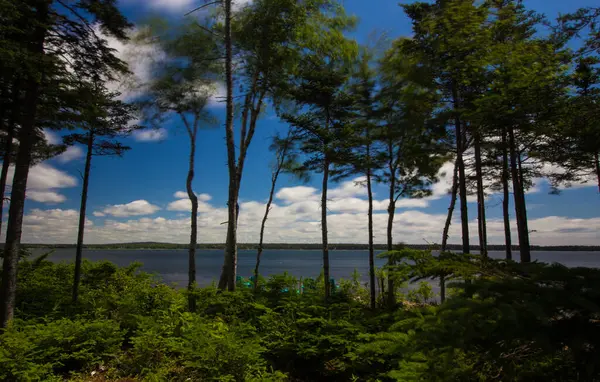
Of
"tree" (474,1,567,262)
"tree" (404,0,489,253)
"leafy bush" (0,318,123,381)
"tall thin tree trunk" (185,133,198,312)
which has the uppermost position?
"tree" (404,0,489,253)

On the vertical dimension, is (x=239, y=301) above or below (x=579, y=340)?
below

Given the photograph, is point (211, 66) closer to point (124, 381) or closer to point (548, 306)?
point (124, 381)

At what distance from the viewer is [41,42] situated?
8.16 meters

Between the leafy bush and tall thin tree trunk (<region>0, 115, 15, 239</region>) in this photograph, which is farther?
tall thin tree trunk (<region>0, 115, 15, 239</region>)

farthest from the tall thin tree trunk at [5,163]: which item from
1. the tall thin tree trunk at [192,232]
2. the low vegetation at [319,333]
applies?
the tall thin tree trunk at [192,232]

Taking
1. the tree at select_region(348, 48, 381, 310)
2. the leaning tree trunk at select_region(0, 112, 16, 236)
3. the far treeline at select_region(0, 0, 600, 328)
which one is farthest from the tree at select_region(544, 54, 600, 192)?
the leaning tree trunk at select_region(0, 112, 16, 236)

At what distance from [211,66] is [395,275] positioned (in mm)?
12925

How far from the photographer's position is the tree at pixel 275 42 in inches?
454

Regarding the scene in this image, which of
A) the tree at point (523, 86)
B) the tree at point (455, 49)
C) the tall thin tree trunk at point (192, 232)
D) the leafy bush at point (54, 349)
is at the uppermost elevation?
the tree at point (455, 49)

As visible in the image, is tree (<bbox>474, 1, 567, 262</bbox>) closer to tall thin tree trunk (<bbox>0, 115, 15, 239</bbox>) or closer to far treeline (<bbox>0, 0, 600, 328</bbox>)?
far treeline (<bbox>0, 0, 600, 328</bbox>)

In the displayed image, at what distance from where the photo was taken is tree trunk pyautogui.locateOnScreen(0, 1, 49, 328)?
7484 millimetres

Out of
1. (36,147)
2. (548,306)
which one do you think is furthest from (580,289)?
(36,147)

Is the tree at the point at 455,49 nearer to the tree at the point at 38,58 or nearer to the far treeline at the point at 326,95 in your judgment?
the far treeline at the point at 326,95

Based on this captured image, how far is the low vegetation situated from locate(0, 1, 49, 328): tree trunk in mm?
606
